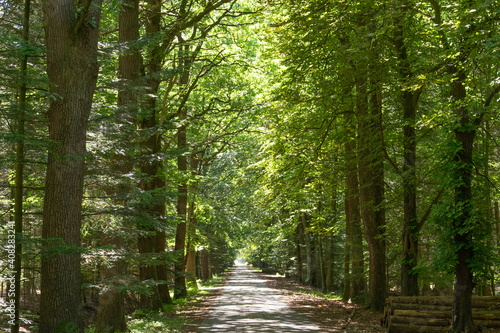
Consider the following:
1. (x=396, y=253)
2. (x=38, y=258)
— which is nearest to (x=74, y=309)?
(x=38, y=258)

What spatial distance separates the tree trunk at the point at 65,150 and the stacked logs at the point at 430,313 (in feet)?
26.2

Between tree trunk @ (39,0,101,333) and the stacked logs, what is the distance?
26.2 feet

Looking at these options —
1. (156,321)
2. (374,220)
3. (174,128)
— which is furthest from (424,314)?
(174,128)

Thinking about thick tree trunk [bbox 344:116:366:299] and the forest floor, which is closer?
the forest floor

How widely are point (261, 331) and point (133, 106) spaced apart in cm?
664

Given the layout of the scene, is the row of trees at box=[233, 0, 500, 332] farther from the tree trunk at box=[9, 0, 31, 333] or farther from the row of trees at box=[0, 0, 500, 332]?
the tree trunk at box=[9, 0, 31, 333]

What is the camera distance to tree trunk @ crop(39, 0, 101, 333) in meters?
6.91

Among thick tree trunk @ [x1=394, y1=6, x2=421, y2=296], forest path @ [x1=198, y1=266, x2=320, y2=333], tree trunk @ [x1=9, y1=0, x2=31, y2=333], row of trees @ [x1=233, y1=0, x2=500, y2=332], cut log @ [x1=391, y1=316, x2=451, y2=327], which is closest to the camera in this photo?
tree trunk @ [x1=9, y1=0, x2=31, y2=333]

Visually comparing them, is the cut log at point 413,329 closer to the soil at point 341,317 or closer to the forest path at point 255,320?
the soil at point 341,317

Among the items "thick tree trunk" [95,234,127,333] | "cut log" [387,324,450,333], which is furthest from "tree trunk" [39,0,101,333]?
"cut log" [387,324,450,333]

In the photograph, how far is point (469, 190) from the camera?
9617mm

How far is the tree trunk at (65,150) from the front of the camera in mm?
6910

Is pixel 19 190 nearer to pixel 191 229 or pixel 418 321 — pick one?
pixel 418 321

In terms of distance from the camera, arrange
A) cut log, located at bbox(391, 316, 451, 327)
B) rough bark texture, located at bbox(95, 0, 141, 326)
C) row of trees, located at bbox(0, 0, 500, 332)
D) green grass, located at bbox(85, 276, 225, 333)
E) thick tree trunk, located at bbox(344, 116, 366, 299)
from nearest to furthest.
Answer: row of trees, located at bbox(0, 0, 500, 332), rough bark texture, located at bbox(95, 0, 141, 326), cut log, located at bbox(391, 316, 451, 327), green grass, located at bbox(85, 276, 225, 333), thick tree trunk, located at bbox(344, 116, 366, 299)
